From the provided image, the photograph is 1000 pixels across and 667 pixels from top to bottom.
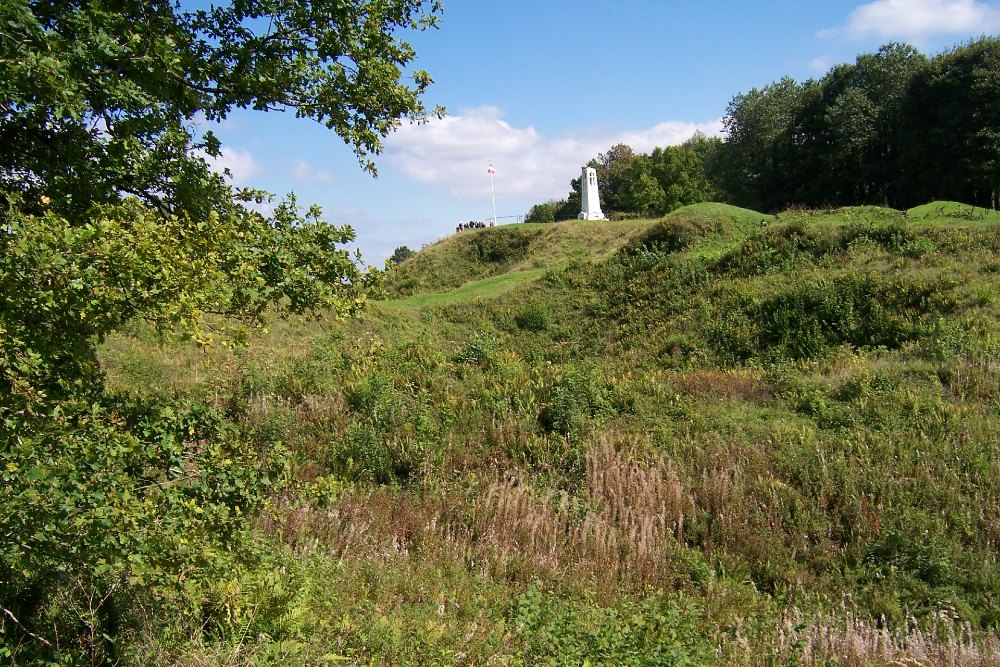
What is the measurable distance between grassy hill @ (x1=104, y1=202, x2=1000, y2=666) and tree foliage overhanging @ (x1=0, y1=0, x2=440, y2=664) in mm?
712

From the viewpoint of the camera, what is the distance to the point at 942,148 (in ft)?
108

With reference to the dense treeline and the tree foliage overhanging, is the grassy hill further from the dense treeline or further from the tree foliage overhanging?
the dense treeline

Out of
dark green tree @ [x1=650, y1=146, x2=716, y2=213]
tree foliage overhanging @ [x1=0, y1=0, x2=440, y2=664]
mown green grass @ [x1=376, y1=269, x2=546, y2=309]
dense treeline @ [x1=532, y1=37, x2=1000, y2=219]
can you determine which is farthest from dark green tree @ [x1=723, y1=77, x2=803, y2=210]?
tree foliage overhanging @ [x1=0, y1=0, x2=440, y2=664]

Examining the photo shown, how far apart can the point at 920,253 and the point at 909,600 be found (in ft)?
43.9

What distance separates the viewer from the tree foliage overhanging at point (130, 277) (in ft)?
12.6

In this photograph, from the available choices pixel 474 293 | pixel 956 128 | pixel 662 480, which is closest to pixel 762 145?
pixel 956 128

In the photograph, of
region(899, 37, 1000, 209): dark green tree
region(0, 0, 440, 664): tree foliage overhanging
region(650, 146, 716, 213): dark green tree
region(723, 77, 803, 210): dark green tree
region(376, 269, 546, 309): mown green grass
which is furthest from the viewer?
region(650, 146, 716, 213): dark green tree

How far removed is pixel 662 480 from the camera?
29.4 feet

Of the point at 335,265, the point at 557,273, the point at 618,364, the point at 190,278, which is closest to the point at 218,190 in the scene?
the point at 335,265

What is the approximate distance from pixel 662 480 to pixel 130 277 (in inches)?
280

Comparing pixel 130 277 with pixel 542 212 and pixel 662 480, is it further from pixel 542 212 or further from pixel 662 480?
pixel 542 212

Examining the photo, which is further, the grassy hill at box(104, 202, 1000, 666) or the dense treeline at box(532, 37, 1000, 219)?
the dense treeline at box(532, 37, 1000, 219)

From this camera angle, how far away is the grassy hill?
5379mm

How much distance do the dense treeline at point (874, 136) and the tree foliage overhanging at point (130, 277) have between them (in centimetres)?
3014
